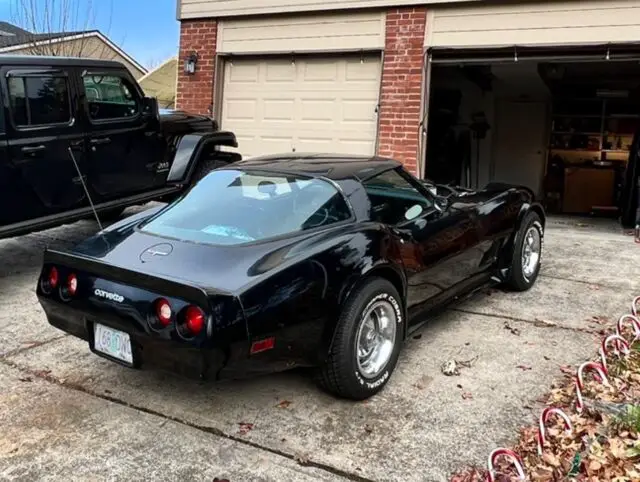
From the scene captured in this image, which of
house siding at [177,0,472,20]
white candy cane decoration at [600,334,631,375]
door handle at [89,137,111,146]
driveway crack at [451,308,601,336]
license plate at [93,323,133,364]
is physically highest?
house siding at [177,0,472,20]

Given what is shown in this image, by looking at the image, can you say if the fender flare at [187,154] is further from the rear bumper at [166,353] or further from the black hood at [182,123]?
the rear bumper at [166,353]

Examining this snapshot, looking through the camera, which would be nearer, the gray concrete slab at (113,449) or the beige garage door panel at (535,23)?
the gray concrete slab at (113,449)

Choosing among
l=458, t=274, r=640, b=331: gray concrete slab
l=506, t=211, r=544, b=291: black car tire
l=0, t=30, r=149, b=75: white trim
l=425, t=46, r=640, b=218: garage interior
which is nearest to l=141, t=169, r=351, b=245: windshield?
l=458, t=274, r=640, b=331: gray concrete slab

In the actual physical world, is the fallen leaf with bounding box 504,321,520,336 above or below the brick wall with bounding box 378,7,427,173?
below

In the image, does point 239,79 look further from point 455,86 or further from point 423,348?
point 423,348

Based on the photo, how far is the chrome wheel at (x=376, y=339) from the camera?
135 inches

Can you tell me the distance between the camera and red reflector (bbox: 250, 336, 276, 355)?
2.85 meters

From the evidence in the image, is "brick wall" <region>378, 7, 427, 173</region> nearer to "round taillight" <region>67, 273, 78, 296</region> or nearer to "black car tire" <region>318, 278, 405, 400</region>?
"black car tire" <region>318, 278, 405, 400</region>

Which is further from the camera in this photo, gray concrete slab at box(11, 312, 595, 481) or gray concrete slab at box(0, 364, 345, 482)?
gray concrete slab at box(11, 312, 595, 481)

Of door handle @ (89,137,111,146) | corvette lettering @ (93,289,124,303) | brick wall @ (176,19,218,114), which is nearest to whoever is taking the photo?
corvette lettering @ (93,289,124,303)

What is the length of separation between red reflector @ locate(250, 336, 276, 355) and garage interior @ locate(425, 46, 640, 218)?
32.6 feet

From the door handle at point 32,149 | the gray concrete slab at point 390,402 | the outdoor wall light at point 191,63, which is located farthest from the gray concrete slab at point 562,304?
the outdoor wall light at point 191,63

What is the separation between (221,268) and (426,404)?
1381mm

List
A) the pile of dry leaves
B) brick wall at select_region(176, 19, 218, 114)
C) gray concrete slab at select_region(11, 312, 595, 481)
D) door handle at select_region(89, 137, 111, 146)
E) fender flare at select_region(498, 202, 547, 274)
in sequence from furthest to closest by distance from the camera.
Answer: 1. brick wall at select_region(176, 19, 218, 114)
2. door handle at select_region(89, 137, 111, 146)
3. fender flare at select_region(498, 202, 547, 274)
4. gray concrete slab at select_region(11, 312, 595, 481)
5. the pile of dry leaves
